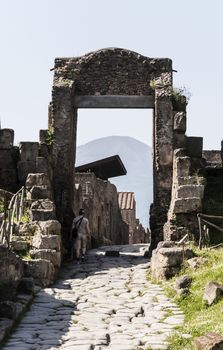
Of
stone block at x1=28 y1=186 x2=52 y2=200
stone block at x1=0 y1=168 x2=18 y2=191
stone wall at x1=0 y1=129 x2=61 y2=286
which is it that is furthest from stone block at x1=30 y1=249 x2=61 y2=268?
stone block at x1=0 y1=168 x2=18 y2=191

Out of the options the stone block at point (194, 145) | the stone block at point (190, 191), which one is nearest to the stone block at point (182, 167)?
the stone block at point (190, 191)

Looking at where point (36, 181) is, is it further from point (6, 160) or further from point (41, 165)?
point (6, 160)

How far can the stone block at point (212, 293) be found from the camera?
906 centimetres

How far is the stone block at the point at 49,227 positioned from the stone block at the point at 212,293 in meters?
5.60

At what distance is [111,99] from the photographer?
18.9m

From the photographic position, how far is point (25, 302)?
10.2 metres

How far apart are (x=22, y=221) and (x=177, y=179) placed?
15.1 ft

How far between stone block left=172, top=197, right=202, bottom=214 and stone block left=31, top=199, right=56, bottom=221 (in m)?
3.34

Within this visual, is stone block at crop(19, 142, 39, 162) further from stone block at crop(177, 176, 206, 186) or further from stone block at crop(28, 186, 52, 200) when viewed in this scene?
stone block at crop(177, 176, 206, 186)

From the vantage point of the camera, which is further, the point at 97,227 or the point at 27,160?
the point at 97,227

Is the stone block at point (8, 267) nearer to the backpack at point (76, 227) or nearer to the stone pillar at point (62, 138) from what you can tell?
the backpack at point (76, 227)

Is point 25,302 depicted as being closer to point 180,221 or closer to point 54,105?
point 180,221

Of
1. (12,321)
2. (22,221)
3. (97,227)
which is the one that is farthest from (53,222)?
(97,227)

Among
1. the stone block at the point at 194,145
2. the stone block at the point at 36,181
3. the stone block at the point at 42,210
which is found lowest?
the stone block at the point at 42,210
